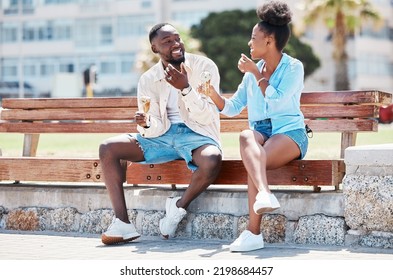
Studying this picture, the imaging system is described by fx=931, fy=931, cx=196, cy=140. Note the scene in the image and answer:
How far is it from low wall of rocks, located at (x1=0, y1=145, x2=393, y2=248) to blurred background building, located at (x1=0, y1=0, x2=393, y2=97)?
5421 cm

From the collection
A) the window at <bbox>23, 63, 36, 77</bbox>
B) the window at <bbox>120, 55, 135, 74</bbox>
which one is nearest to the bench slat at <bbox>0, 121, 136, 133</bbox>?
the window at <bbox>120, 55, 135, 74</bbox>

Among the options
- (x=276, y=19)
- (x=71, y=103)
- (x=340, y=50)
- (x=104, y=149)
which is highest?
(x=340, y=50)

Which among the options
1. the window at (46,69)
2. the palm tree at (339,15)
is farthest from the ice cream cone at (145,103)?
the window at (46,69)

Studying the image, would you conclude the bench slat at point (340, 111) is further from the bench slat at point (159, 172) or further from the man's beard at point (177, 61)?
the man's beard at point (177, 61)

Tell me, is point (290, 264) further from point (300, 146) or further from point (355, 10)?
point (355, 10)

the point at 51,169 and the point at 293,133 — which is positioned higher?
the point at 293,133

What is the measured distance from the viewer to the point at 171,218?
22.6 ft

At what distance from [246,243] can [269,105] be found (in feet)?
3.28

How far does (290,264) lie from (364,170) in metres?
1.15

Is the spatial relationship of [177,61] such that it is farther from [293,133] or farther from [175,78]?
[293,133]

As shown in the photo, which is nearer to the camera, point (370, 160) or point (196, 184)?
point (370, 160)

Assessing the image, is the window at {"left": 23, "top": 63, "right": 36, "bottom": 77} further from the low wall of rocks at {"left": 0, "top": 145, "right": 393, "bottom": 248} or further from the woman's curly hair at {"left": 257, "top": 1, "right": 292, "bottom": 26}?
the woman's curly hair at {"left": 257, "top": 1, "right": 292, "bottom": 26}

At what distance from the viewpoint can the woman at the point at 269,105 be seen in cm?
626

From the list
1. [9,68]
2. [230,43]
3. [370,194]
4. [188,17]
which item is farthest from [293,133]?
[9,68]
